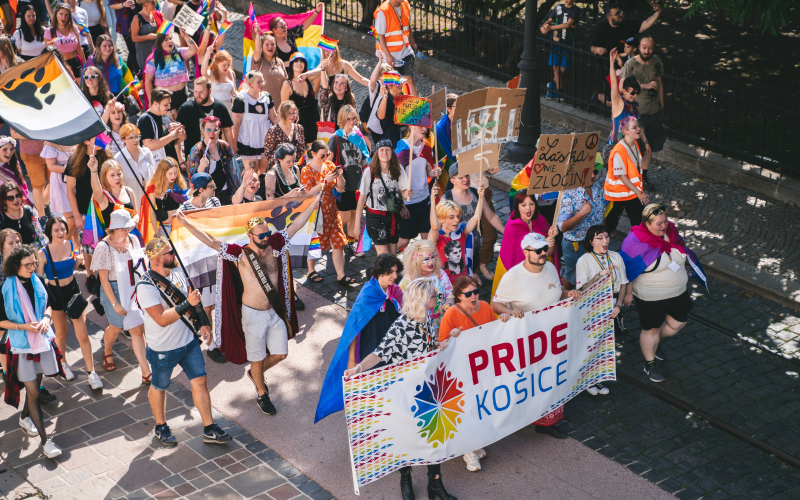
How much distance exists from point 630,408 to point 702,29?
13637 mm

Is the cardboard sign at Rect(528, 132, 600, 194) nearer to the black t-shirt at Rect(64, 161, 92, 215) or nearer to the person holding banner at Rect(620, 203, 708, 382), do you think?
the person holding banner at Rect(620, 203, 708, 382)

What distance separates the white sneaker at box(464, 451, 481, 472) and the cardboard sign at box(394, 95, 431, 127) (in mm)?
4018

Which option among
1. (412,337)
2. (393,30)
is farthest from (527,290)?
(393,30)

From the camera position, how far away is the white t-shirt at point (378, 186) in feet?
31.2

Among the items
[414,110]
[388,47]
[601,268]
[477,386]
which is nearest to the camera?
[477,386]

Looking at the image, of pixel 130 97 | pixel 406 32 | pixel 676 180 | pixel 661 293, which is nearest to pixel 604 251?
pixel 661 293

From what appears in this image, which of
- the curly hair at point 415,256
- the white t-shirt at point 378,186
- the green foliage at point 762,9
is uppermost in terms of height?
the green foliage at point 762,9

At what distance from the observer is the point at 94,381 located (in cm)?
823

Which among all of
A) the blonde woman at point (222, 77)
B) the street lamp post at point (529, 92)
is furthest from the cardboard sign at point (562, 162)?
the blonde woman at point (222, 77)

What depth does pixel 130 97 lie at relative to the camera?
13.0 meters

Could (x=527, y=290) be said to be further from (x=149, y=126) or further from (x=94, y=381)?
(x=149, y=126)

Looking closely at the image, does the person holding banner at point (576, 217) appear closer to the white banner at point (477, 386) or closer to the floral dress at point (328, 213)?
the white banner at point (477, 386)

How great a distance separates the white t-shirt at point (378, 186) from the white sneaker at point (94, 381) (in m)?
3.32

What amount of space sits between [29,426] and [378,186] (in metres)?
4.17
